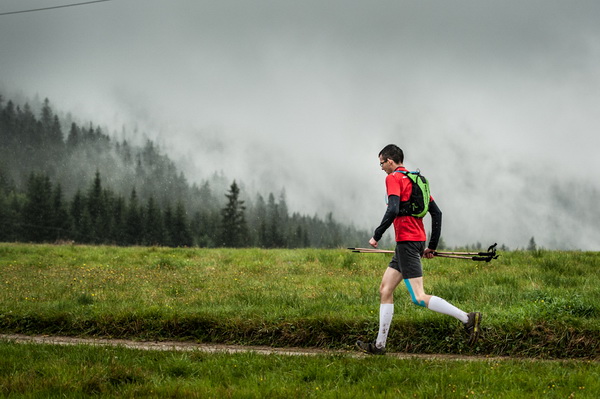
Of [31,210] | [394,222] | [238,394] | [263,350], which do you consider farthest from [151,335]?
[31,210]

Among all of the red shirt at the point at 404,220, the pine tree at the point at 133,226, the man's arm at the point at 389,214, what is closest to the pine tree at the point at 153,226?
the pine tree at the point at 133,226

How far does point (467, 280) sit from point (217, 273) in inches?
265

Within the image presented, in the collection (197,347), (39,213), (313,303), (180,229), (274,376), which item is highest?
(39,213)

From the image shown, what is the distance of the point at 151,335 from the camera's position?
8.70 m

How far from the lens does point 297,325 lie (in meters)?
8.29

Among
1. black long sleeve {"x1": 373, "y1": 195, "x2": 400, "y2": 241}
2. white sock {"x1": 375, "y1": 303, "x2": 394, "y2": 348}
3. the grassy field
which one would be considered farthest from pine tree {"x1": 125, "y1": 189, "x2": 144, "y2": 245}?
black long sleeve {"x1": 373, "y1": 195, "x2": 400, "y2": 241}

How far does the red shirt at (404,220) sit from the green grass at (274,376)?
66.3 inches

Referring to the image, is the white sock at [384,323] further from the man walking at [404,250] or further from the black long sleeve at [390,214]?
the black long sleeve at [390,214]

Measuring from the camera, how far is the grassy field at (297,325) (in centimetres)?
537

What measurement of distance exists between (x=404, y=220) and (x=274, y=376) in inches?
110

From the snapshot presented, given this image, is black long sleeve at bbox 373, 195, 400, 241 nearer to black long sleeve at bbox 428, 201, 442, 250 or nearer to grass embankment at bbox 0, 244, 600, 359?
black long sleeve at bbox 428, 201, 442, 250

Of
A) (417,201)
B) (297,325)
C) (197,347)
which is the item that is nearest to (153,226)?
(197,347)

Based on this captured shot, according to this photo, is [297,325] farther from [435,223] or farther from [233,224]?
[233,224]

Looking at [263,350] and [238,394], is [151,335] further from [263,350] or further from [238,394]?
[238,394]
